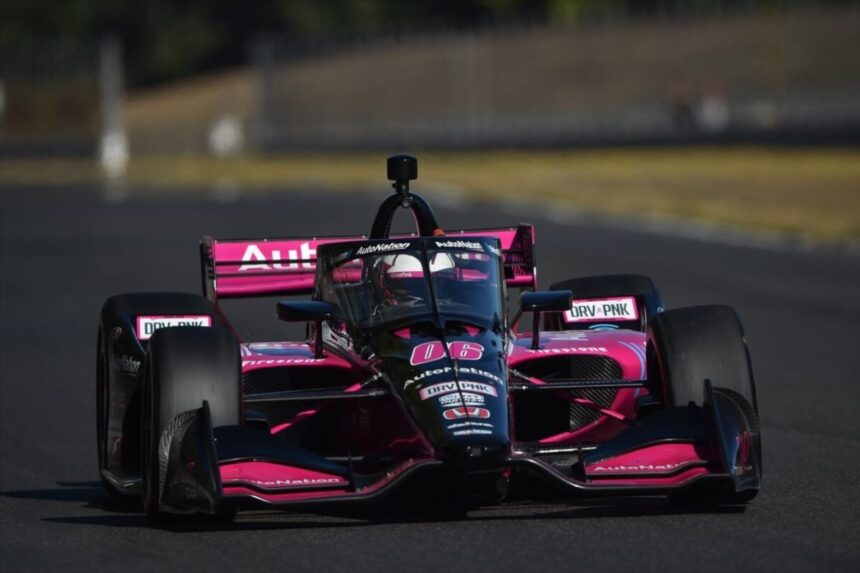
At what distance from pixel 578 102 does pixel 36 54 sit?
40.8 feet

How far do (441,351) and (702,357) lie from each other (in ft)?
3.47

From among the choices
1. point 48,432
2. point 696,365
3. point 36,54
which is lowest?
point 48,432

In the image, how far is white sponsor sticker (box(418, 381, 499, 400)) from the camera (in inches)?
265

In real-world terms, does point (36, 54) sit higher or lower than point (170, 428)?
higher

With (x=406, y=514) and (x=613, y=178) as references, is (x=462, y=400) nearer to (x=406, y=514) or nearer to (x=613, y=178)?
(x=406, y=514)

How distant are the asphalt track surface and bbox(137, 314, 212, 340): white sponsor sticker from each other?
0.76 m

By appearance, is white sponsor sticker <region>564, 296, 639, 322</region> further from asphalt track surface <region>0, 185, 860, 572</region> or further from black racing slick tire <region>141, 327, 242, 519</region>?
black racing slick tire <region>141, 327, 242, 519</region>

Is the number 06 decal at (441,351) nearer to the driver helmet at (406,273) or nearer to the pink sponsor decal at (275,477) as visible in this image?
the driver helmet at (406,273)

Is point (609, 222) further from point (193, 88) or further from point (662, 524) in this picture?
point (193, 88)

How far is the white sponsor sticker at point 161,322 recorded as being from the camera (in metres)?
8.09

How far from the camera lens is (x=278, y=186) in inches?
1288

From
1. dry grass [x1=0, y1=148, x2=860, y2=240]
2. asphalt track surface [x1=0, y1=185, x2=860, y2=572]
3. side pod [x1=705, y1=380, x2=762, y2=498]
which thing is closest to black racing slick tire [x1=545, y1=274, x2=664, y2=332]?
asphalt track surface [x1=0, y1=185, x2=860, y2=572]

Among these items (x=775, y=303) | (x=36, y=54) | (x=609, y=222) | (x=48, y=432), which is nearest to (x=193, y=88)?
(x=36, y=54)

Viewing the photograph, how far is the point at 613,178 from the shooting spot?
32.0 meters
